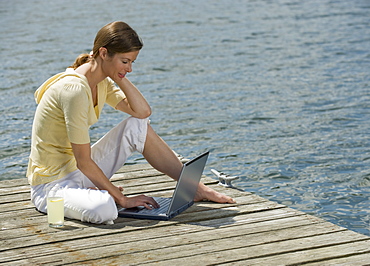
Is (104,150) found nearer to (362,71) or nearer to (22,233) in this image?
(22,233)

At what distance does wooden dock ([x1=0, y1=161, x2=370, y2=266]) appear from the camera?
3809mm

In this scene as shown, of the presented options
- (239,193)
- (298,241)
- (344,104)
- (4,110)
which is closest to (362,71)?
(344,104)

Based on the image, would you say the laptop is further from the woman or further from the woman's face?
the woman's face

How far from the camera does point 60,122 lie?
435 cm

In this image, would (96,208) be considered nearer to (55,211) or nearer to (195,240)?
(55,211)

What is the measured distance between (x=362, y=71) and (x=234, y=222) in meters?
9.17

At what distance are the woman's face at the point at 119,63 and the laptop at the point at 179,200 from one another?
72cm

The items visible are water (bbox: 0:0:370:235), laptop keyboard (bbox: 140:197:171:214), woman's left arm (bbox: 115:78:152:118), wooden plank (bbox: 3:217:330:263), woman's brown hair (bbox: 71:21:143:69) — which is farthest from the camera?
water (bbox: 0:0:370:235)

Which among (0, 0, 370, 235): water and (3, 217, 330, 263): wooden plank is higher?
(3, 217, 330, 263): wooden plank

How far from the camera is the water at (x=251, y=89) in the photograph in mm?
7328

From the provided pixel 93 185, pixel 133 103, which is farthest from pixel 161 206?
pixel 133 103

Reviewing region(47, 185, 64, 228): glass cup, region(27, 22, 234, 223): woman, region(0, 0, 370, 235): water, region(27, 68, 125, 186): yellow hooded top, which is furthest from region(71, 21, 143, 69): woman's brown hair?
region(0, 0, 370, 235): water

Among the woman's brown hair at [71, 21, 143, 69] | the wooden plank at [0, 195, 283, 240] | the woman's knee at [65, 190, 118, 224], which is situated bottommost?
the wooden plank at [0, 195, 283, 240]

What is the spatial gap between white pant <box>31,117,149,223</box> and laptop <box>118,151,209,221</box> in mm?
220
